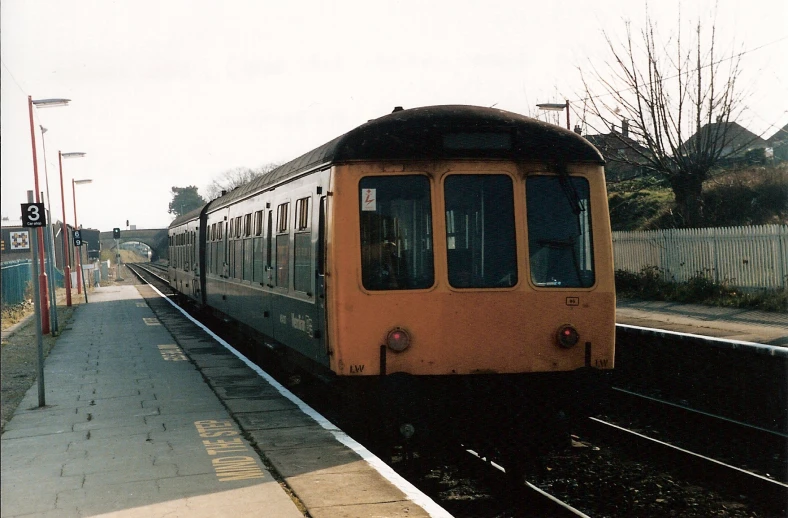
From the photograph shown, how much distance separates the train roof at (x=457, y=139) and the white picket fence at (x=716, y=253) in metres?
14.1

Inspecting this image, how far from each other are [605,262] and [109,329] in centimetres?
1652

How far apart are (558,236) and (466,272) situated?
84 cm

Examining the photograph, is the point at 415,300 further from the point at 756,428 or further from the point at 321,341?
the point at 756,428

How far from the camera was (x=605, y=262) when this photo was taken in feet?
24.4

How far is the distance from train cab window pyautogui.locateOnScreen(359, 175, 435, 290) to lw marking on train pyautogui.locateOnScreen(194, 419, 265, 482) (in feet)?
5.53

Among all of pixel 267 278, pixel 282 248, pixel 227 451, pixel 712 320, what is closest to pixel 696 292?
pixel 712 320

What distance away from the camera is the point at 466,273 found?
7.23 metres

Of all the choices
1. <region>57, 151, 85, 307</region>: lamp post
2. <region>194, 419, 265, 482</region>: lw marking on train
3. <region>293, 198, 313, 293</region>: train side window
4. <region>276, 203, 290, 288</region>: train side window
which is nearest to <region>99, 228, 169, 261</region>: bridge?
<region>57, 151, 85, 307</region>: lamp post

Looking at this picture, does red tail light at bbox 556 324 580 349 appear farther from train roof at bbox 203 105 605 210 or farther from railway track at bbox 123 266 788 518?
train roof at bbox 203 105 605 210

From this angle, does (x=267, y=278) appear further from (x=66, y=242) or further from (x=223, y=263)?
(x=66, y=242)

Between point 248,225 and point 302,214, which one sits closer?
point 302,214

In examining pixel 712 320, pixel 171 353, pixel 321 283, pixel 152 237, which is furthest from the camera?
pixel 152 237

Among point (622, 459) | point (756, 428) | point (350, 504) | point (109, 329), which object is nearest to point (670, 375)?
point (756, 428)

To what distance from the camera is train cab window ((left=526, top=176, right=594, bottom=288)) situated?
7.34m
